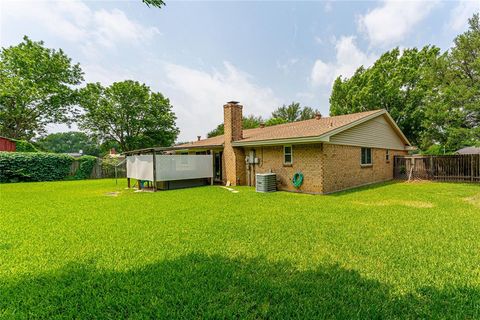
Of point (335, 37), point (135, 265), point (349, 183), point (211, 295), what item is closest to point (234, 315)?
point (211, 295)

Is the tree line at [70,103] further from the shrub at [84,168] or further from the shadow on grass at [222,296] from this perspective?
the shadow on grass at [222,296]

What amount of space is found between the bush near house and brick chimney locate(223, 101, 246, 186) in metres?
14.5

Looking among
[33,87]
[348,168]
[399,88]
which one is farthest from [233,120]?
[33,87]

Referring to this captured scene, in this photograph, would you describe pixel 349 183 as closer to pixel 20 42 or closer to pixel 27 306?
pixel 27 306

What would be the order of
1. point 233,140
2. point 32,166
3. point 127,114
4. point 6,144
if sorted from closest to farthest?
point 233,140
point 32,166
point 6,144
point 127,114

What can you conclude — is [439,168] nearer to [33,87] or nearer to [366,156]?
[366,156]

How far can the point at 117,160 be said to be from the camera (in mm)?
21875

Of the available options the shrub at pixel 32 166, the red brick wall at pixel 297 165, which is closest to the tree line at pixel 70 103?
the shrub at pixel 32 166

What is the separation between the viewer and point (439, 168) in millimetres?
15094

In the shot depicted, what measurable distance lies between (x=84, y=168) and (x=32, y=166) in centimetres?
348

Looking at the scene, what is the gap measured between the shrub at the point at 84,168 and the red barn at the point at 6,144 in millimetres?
5719

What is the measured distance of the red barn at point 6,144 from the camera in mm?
19391

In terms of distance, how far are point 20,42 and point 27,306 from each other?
109 feet

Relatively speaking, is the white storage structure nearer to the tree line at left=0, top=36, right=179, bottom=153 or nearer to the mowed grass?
the mowed grass
